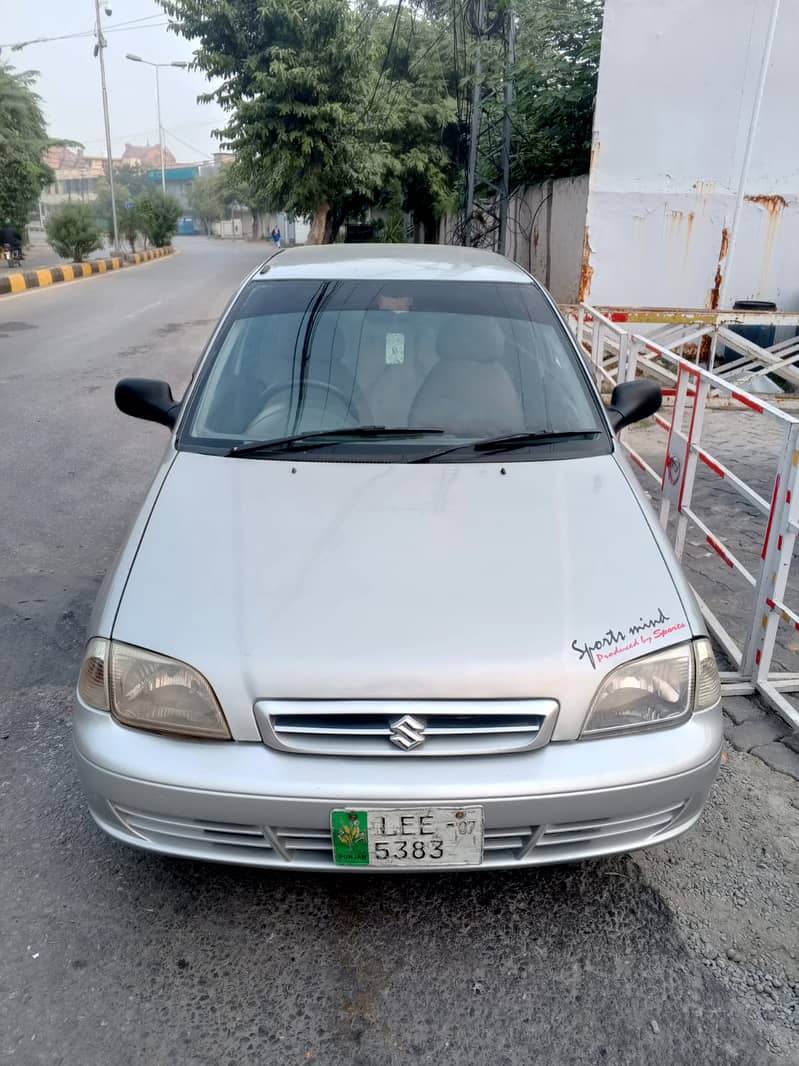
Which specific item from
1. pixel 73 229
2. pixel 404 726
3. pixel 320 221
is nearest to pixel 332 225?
pixel 320 221

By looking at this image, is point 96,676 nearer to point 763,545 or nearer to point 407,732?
point 407,732

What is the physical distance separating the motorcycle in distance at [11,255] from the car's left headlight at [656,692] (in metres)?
29.8

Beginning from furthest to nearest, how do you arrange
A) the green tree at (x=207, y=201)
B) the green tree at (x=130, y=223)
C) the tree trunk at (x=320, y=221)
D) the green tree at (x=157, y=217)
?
the green tree at (x=207, y=201), the green tree at (x=157, y=217), the green tree at (x=130, y=223), the tree trunk at (x=320, y=221)

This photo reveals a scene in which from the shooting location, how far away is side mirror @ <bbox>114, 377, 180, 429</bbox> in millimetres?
3299

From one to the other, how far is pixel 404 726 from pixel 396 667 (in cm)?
13

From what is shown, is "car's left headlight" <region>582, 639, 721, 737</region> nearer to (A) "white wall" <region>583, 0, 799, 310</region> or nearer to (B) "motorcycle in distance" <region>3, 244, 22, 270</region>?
(A) "white wall" <region>583, 0, 799, 310</region>

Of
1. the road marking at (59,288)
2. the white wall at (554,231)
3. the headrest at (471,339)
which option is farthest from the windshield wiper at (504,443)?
the road marking at (59,288)

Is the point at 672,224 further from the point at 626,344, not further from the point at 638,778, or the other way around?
the point at 638,778

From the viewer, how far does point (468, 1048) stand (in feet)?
6.28

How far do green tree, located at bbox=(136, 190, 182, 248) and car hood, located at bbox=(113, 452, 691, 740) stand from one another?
3934 centimetres

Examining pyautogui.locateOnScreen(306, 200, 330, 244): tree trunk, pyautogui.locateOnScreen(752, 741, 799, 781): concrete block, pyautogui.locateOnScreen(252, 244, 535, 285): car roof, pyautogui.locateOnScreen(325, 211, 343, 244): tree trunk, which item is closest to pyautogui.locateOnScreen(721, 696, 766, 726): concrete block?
pyautogui.locateOnScreen(752, 741, 799, 781): concrete block

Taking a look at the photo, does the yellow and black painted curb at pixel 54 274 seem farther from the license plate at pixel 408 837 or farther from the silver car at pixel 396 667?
the license plate at pixel 408 837

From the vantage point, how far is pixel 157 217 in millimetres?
39500

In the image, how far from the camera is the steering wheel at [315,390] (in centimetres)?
296
